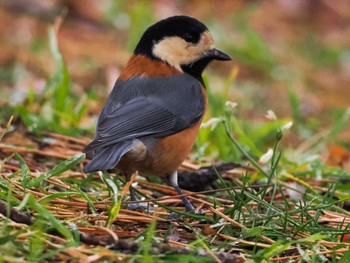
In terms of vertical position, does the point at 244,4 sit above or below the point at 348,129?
above

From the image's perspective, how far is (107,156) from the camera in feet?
11.4

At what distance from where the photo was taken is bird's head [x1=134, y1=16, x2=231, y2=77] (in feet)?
14.1

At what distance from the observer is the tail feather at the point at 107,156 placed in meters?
3.32

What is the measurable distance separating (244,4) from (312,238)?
686cm

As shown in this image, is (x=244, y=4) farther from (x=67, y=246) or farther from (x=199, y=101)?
(x=67, y=246)

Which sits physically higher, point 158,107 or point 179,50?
point 179,50

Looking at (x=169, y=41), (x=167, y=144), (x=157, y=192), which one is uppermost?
(x=169, y=41)

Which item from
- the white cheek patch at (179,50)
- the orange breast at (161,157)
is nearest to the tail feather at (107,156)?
the orange breast at (161,157)

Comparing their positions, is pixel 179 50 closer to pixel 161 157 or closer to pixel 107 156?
pixel 161 157

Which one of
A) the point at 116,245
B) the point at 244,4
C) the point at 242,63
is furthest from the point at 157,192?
the point at 244,4

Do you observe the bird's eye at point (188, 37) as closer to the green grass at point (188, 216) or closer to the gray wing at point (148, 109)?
the gray wing at point (148, 109)

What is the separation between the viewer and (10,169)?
386cm

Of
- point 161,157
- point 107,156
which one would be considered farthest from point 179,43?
point 107,156

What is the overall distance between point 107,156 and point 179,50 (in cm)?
107
